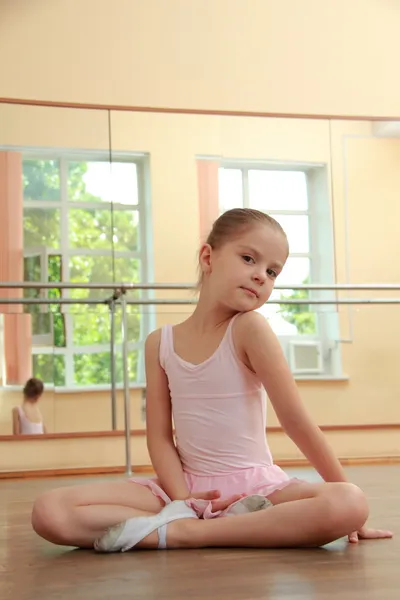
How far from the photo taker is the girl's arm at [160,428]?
1.38 m

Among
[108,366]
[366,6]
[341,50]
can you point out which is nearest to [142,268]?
[108,366]

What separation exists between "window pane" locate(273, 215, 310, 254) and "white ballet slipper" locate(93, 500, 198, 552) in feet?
Answer: 9.49

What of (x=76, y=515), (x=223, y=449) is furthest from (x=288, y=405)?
(x=76, y=515)

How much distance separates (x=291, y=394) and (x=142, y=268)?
240 centimetres

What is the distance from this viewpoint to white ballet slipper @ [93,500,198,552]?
4.14 ft

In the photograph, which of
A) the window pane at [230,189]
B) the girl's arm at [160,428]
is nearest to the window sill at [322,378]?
the window pane at [230,189]

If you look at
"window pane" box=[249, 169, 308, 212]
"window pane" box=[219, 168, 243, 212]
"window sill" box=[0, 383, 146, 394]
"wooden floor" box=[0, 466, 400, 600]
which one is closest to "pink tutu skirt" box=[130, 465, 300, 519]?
"wooden floor" box=[0, 466, 400, 600]

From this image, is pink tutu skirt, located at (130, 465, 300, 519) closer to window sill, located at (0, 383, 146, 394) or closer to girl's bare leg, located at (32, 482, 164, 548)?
girl's bare leg, located at (32, 482, 164, 548)

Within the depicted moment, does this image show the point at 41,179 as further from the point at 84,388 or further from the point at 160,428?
the point at 160,428

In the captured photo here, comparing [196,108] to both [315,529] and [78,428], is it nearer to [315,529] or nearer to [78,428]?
[78,428]

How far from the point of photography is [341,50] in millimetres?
4129

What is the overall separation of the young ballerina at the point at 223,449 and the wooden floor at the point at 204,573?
0.10 ft

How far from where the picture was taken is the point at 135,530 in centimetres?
126

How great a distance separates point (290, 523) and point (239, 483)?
0.44ft
